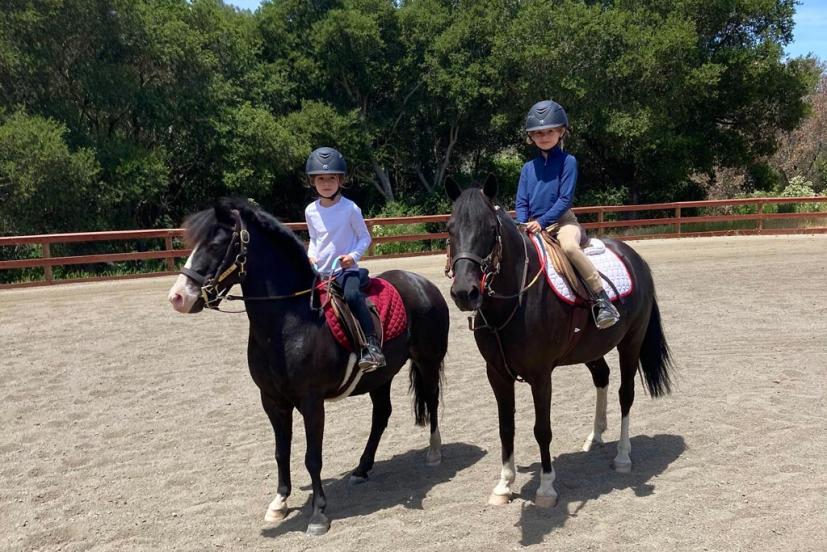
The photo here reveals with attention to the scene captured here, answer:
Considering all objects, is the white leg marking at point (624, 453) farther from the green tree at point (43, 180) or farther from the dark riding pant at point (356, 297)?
the green tree at point (43, 180)

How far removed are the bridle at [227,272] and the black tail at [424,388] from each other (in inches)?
68.9

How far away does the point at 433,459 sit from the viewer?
493 cm

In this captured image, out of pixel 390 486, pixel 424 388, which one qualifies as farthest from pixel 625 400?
pixel 390 486

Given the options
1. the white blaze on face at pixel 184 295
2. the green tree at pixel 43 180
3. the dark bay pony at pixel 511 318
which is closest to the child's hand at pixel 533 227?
the dark bay pony at pixel 511 318

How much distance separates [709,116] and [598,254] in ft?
76.3

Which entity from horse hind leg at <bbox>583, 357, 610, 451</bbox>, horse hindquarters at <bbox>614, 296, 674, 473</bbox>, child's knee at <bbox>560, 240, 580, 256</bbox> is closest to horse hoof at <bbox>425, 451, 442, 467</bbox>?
horse hind leg at <bbox>583, 357, 610, 451</bbox>

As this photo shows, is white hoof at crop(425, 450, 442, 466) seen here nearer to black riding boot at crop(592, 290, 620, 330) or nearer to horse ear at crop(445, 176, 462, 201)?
black riding boot at crop(592, 290, 620, 330)

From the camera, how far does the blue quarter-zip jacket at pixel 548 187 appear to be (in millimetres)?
4312

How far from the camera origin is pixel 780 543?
11.5 feet

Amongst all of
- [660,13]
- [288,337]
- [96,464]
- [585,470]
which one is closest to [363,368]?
[288,337]

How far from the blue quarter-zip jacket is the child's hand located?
0.55 feet

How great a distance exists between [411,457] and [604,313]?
2.09 meters

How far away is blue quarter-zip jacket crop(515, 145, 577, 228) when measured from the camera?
4312 mm

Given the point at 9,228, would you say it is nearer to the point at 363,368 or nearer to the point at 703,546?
the point at 363,368
